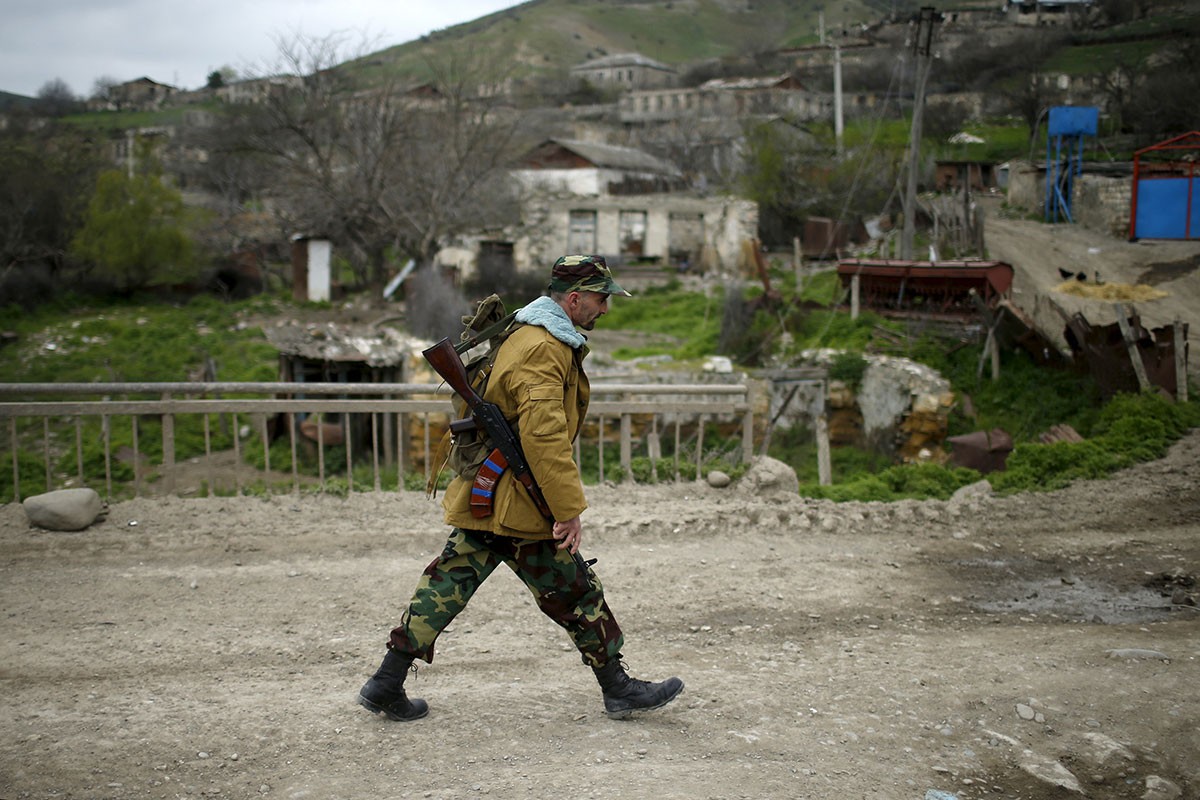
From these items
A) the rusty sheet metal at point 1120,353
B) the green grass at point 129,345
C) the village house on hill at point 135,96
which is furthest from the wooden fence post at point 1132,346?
the village house on hill at point 135,96

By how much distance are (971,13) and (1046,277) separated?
27.2m

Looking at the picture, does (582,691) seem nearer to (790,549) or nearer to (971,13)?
(790,549)

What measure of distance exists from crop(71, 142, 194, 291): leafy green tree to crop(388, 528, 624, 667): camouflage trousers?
2686 centimetres

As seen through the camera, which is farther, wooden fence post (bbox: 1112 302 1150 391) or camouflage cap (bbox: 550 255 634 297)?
wooden fence post (bbox: 1112 302 1150 391)

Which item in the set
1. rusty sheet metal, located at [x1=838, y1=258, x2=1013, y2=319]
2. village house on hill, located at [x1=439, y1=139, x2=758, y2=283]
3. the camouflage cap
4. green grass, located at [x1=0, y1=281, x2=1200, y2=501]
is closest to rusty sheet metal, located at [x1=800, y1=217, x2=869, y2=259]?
village house on hill, located at [x1=439, y1=139, x2=758, y2=283]

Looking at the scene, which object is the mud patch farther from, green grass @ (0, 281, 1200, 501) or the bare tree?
the bare tree

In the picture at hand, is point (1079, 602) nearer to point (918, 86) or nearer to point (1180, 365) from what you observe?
point (1180, 365)

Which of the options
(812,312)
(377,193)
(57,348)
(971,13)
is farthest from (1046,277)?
(971,13)

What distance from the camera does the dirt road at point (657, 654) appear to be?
11.4 feet

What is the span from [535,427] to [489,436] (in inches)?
11.0

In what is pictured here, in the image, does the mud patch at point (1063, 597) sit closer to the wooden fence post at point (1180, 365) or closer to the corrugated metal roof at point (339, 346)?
the wooden fence post at point (1180, 365)

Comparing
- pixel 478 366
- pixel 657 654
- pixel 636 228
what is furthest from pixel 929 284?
pixel 478 366

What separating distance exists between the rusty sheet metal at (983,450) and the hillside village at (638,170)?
37.3ft

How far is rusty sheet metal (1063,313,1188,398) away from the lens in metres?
10.0
